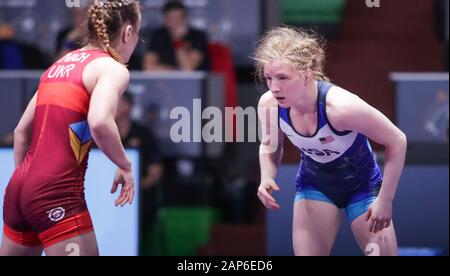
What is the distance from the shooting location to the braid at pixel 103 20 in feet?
11.1

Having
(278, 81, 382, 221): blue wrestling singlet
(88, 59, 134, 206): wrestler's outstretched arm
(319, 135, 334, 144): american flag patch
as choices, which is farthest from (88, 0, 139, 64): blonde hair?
(319, 135, 334, 144): american flag patch

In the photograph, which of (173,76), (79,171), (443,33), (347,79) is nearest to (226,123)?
(347,79)

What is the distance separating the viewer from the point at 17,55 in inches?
203

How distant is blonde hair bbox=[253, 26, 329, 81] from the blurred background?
695mm

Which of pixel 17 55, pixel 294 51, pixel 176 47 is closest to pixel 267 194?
pixel 294 51

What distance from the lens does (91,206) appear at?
403cm

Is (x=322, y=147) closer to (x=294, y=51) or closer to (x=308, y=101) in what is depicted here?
(x=308, y=101)

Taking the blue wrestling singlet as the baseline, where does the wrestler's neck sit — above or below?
above

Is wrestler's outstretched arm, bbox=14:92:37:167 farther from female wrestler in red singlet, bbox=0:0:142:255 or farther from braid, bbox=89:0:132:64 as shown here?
braid, bbox=89:0:132:64

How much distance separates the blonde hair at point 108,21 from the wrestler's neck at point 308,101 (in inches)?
23.0

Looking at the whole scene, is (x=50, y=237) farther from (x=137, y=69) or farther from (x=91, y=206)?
(x=137, y=69)

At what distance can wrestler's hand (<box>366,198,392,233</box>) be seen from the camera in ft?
11.1

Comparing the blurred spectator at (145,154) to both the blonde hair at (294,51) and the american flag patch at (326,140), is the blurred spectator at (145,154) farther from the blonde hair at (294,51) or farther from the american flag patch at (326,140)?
the american flag patch at (326,140)
